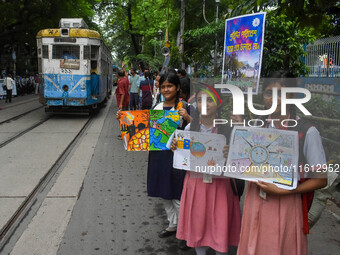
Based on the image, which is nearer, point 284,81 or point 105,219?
point 284,81

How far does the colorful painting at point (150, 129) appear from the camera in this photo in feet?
10.4

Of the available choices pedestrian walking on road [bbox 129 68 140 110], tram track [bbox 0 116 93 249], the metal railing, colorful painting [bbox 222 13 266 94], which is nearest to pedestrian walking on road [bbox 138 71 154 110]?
pedestrian walking on road [bbox 129 68 140 110]

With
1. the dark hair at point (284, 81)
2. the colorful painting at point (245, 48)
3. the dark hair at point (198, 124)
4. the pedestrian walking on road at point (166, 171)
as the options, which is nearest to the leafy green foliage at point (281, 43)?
the colorful painting at point (245, 48)

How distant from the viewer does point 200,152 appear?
2760mm

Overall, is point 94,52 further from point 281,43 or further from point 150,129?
point 150,129

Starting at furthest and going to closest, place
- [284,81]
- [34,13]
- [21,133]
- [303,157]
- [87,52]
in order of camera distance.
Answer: [34,13], [87,52], [21,133], [284,81], [303,157]

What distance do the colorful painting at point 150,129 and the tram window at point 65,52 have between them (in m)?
10.0

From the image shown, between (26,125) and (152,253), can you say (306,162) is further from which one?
(26,125)

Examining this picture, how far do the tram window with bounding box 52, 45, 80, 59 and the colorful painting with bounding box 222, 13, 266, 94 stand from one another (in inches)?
332

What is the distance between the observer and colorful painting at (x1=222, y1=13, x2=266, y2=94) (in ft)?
15.3

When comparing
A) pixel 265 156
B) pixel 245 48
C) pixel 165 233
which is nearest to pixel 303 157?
pixel 265 156

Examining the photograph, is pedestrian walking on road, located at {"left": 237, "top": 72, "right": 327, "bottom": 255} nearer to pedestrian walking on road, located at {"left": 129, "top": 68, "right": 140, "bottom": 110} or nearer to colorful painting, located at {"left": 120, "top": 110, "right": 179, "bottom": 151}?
colorful painting, located at {"left": 120, "top": 110, "right": 179, "bottom": 151}

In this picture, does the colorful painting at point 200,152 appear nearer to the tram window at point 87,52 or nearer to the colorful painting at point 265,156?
the colorful painting at point 265,156

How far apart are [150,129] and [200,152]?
622mm
